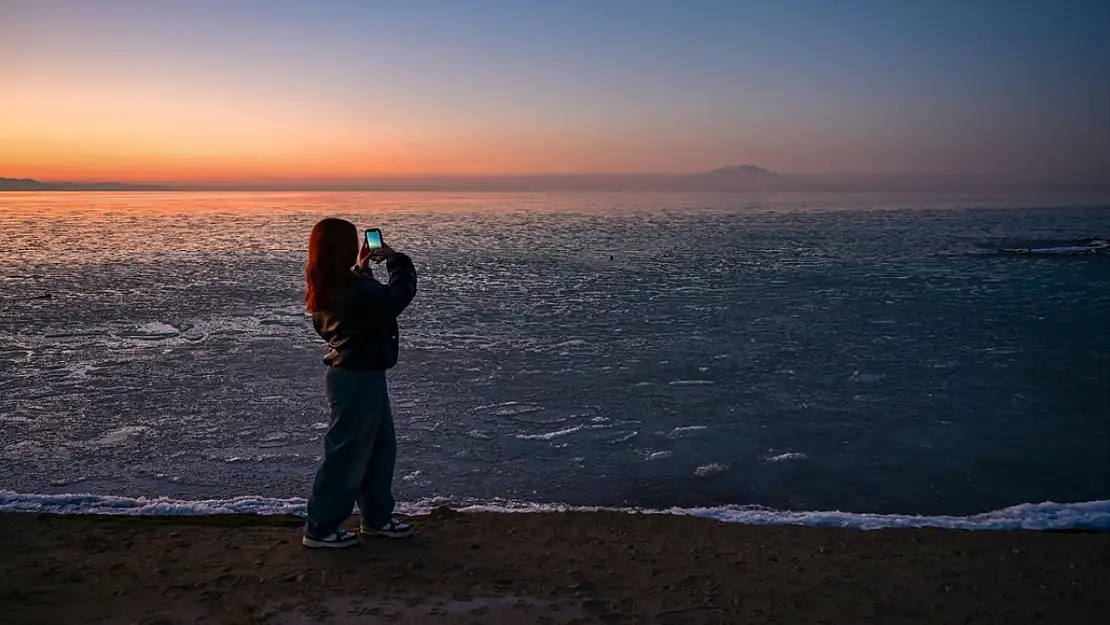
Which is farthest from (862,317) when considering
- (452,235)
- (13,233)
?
(13,233)

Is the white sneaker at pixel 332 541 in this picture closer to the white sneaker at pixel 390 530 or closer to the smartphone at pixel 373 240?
the white sneaker at pixel 390 530

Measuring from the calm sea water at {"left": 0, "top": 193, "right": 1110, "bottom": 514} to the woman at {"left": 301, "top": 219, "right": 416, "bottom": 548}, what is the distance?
4.65 ft

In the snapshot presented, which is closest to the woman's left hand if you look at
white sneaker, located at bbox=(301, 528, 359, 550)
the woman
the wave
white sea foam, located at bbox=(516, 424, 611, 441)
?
the woman

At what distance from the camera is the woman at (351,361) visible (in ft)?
13.8

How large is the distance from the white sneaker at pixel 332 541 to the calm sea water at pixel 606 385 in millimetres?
1396

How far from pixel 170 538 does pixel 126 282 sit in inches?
509

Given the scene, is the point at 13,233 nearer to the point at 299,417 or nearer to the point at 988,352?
the point at 299,417

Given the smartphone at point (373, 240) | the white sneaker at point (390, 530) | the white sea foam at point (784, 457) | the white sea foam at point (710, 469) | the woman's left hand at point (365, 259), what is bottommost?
the white sea foam at point (710, 469)

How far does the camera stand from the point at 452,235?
1166 inches

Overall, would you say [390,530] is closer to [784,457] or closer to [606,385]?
[784,457]

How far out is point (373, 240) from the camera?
4.49 meters

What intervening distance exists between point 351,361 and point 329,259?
516mm

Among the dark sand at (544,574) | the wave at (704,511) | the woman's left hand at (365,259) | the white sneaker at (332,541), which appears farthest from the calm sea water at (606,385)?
the woman's left hand at (365,259)

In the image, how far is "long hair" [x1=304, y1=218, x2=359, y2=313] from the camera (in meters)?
4.18
